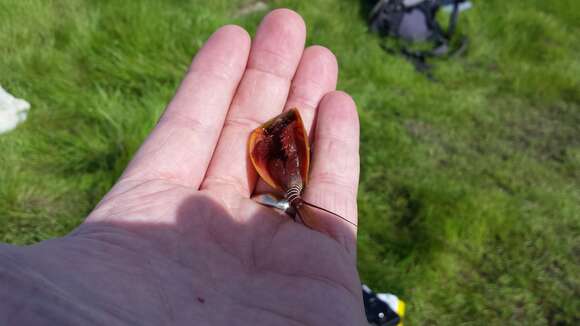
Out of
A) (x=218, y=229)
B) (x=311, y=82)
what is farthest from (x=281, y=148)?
(x=218, y=229)

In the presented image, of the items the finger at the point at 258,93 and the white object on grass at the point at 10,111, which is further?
the white object on grass at the point at 10,111

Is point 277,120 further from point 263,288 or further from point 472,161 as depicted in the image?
point 472,161

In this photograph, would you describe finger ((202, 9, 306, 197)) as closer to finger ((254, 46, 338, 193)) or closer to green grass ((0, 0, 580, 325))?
finger ((254, 46, 338, 193))

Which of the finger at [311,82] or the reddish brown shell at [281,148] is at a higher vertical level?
the finger at [311,82]

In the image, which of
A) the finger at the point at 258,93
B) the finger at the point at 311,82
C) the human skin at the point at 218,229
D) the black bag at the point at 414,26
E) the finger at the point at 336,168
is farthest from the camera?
the black bag at the point at 414,26

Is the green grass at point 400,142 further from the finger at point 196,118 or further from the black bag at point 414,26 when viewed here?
the finger at point 196,118

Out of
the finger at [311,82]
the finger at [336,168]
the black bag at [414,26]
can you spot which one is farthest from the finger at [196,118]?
the black bag at [414,26]

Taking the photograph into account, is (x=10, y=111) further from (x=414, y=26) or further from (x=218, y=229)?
(x=414, y=26)

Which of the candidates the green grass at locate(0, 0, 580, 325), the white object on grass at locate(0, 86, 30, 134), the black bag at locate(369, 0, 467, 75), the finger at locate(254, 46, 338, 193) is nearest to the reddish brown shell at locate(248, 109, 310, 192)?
the finger at locate(254, 46, 338, 193)
